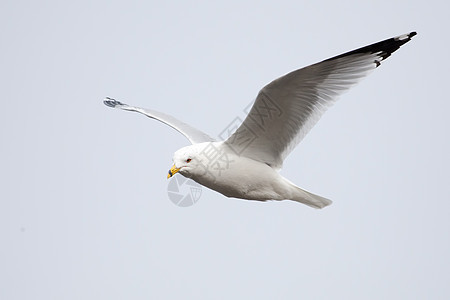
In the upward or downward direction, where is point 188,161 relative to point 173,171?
upward

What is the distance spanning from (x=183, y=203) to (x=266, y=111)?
5.01 feet

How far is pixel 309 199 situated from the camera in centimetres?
641

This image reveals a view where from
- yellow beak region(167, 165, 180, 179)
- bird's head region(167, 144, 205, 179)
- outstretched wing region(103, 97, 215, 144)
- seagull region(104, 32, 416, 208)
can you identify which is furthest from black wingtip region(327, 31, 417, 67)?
outstretched wing region(103, 97, 215, 144)

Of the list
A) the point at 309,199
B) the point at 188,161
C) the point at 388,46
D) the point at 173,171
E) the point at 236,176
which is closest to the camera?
the point at 388,46

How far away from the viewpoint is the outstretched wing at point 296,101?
544 cm

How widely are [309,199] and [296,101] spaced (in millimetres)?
1095

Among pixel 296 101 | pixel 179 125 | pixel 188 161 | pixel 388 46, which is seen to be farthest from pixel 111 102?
pixel 388 46

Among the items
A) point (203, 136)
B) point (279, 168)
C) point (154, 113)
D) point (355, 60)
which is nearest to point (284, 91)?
point (355, 60)

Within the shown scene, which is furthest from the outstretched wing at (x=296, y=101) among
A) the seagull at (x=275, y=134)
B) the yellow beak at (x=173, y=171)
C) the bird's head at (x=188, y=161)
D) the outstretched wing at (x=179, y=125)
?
the outstretched wing at (x=179, y=125)

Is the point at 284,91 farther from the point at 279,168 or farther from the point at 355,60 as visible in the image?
the point at 279,168

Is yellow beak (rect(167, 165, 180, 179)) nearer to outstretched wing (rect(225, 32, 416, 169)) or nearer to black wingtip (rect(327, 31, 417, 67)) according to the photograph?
outstretched wing (rect(225, 32, 416, 169))

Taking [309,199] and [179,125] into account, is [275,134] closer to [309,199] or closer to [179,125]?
[309,199]

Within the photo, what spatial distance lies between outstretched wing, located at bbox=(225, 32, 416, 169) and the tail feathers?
316 millimetres

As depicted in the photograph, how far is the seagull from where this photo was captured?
18.0ft
